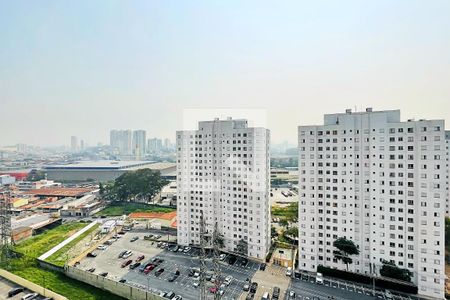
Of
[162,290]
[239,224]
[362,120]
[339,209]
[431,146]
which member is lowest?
[162,290]

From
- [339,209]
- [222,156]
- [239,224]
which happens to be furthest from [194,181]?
[339,209]

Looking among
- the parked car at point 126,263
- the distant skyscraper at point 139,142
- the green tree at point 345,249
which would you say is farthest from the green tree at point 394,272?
the distant skyscraper at point 139,142

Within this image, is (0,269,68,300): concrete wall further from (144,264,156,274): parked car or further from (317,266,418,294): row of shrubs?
(317,266,418,294): row of shrubs

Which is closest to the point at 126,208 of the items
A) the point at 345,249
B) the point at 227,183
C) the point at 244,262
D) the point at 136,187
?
the point at 136,187

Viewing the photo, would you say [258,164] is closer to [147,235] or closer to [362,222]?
[362,222]

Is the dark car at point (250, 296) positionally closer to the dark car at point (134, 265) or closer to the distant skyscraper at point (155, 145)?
the dark car at point (134, 265)

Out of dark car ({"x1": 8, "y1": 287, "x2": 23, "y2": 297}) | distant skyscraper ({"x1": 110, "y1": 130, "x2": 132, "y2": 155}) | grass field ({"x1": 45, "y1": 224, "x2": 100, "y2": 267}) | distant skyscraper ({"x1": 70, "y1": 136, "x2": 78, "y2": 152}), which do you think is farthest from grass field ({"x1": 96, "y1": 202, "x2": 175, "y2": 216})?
distant skyscraper ({"x1": 70, "y1": 136, "x2": 78, "y2": 152})
